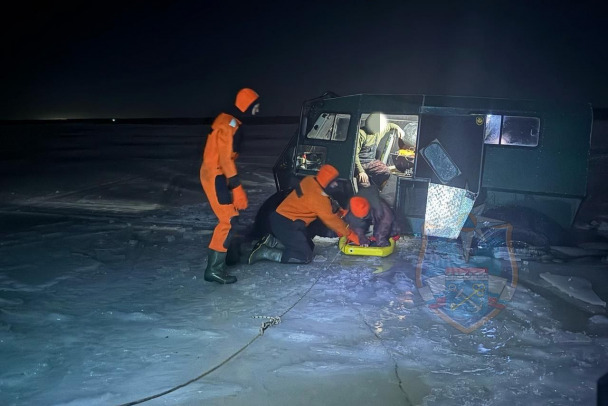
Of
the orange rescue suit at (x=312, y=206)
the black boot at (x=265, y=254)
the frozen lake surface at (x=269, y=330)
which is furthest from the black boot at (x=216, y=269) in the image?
the orange rescue suit at (x=312, y=206)

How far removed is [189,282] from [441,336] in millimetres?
2766

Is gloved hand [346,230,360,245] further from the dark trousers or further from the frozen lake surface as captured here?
the dark trousers

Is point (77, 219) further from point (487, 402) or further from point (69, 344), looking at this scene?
point (487, 402)

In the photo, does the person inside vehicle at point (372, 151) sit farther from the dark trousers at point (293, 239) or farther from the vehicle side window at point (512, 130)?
the dark trousers at point (293, 239)

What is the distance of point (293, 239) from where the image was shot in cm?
620

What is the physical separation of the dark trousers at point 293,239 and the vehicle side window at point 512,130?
302 cm

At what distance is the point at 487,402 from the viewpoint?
128 inches

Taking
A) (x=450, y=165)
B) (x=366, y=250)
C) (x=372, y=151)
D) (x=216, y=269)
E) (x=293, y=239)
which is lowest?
(x=216, y=269)

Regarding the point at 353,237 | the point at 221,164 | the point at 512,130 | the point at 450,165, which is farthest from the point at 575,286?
the point at 221,164

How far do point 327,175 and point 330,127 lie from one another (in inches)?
79.6

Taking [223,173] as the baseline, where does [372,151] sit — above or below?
above

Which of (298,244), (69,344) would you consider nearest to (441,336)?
(298,244)

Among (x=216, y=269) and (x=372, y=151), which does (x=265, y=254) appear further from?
(x=372, y=151)

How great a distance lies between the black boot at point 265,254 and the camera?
6184mm
